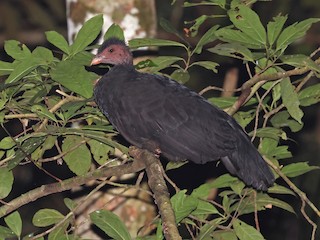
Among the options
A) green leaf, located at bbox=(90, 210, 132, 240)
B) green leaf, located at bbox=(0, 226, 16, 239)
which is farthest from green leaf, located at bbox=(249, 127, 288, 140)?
green leaf, located at bbox=(0, 226, 16, 239)

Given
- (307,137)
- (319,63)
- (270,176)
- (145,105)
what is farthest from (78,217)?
(307,137)

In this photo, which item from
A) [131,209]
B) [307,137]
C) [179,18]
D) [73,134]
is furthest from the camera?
[179,18]

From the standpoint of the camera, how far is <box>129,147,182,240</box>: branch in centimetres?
345

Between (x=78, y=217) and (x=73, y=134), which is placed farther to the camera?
(x=78, y=217)

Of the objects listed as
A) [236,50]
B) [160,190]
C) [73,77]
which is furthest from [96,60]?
[160,190]

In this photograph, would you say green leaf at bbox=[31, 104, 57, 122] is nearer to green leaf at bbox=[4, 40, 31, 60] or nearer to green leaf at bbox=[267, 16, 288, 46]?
green leaf at bbox=[4, 40, 31, 60]

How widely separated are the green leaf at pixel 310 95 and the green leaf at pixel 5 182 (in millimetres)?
1629

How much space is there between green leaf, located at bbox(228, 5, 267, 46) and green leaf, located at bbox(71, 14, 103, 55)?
2.33 ft

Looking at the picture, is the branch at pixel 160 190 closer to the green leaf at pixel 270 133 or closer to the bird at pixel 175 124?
the bird at pixel 175 124

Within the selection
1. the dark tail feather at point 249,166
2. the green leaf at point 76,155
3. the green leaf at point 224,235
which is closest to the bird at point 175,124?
the dark tail feather at point 249,166

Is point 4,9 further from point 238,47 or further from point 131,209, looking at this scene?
point 238,47

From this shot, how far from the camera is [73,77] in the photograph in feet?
13.6

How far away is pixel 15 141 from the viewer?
13.6ft

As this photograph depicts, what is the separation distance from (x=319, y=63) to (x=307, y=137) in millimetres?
4188
